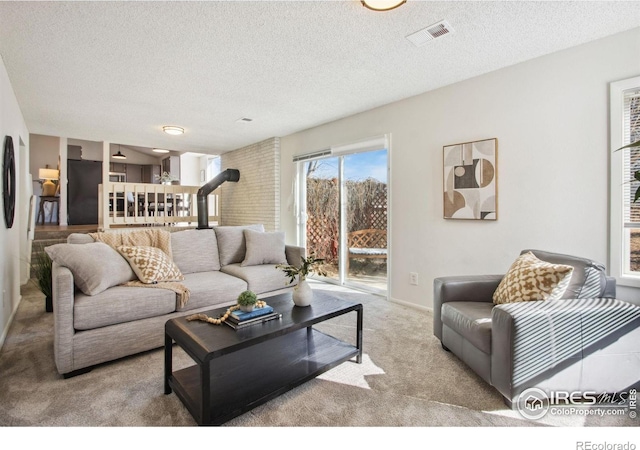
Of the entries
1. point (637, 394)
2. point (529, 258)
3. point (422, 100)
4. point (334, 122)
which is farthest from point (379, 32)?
point (637, 394)

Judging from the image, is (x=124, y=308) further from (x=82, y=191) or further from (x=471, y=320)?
(x=82, y=191)

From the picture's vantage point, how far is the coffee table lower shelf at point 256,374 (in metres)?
1.63

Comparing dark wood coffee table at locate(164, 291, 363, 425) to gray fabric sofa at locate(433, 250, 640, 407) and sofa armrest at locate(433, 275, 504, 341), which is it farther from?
gray fabric sofa at locate(433, 250, 640, 407)

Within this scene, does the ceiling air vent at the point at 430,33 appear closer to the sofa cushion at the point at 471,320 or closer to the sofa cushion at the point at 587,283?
the sofa cushion at the point at 587,283

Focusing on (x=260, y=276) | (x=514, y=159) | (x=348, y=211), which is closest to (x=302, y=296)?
(x=260, y=276)

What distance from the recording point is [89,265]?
2.33 metres

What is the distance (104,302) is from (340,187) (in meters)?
3.28

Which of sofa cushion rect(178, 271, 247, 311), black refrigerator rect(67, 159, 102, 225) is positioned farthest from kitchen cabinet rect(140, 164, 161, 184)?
sofa cushion rect(178, 271, 247, 311)

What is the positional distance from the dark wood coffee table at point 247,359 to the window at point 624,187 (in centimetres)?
196

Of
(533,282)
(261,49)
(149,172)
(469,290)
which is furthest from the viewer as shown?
(149,172)

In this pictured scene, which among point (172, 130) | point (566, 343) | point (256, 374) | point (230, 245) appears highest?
point (172, 130)

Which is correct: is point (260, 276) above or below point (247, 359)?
above

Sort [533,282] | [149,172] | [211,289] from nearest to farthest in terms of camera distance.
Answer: [533,282]
[211,289]
[149,172]

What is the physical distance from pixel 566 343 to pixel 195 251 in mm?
3204
